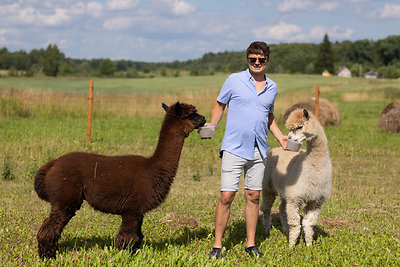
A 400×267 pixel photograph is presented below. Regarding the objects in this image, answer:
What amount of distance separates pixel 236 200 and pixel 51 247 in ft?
14.1

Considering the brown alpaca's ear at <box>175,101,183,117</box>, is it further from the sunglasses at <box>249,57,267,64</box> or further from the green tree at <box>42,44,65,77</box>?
the green tree at <box>42,44,65,77</box>

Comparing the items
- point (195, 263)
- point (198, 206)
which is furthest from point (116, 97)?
point (195, 263)

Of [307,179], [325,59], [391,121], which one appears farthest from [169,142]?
[325,59]

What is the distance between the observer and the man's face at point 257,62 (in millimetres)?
5215

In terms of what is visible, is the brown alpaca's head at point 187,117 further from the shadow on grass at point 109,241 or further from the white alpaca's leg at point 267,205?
the white alpaca's leg at point 267,205

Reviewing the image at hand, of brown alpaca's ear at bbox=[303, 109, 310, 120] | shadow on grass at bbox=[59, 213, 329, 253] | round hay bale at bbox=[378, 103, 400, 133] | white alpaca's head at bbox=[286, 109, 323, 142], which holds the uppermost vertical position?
brown alpaca's ear at bbox=[303, 109, 310, 120]

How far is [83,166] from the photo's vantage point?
486 centimetres

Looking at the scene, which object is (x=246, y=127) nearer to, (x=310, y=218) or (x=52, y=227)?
(x=310, y=218)

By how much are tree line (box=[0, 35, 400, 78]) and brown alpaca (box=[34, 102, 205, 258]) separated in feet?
283

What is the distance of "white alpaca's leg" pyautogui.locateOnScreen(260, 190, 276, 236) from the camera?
21.6 feet

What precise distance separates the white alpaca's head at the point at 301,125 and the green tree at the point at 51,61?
91967 mm

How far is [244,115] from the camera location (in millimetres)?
5211

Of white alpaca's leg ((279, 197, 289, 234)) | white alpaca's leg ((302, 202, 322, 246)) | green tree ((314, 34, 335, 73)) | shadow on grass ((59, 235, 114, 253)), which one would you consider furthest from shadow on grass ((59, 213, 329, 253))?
green tree ((314, 34, 335, 73))

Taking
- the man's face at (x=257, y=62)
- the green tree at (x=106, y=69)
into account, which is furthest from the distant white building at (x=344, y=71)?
the man's face at (x=257, y=62)
